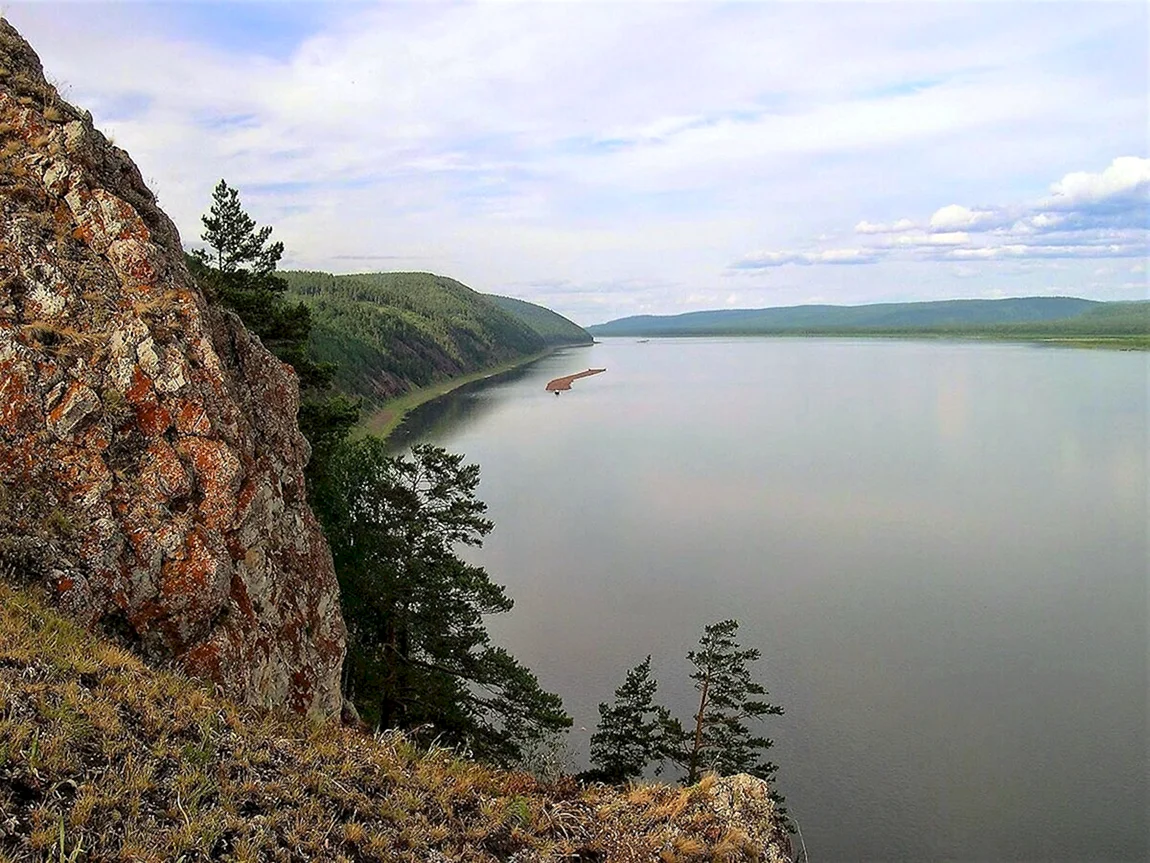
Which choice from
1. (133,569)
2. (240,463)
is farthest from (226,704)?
(240,463)

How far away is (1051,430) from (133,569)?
5711 centimetres

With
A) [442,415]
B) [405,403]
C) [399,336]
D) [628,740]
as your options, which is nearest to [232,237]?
[628,740]

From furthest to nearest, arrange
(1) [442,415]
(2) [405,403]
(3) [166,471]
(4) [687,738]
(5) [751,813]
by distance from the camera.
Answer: (2) [405,403] → (1) [442,415] → (4) [687,738] → (3) [166,471] → (5) [751,813]

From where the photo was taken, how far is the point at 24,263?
8805 millimetres

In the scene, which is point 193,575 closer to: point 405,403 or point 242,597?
point 242,597

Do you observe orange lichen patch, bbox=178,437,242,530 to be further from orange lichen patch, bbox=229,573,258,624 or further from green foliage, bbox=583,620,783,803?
green foliage, bbox=583,620,783,803

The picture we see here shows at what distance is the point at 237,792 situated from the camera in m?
4.93

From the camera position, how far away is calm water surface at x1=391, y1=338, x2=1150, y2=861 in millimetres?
15305

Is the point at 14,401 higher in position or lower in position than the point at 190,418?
higher

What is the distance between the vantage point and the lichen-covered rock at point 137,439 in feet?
24.7

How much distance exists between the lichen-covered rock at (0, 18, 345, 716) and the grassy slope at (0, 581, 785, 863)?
1214 mm

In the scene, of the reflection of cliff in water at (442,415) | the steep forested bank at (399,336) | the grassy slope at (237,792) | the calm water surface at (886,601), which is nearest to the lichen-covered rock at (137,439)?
the grassy slope at (237,792)

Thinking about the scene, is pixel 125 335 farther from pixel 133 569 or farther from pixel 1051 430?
pixel 1051 430

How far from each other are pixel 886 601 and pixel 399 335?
93.9 m
